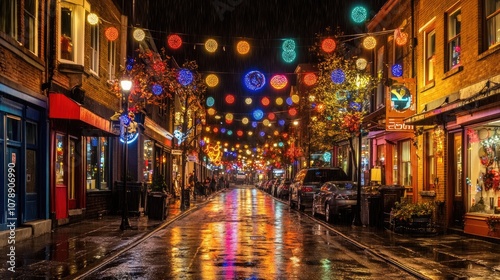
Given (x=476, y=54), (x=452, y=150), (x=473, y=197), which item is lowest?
(x=473, y=197)

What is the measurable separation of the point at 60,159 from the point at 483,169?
12.8 m

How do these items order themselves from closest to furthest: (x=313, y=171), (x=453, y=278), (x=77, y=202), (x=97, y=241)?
(x=453, y=278)
(x=97, y=241)
(x=77, y=202)
(x=313, y=171)

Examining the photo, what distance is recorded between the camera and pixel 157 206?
2256 centimetres

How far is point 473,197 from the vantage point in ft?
55.9

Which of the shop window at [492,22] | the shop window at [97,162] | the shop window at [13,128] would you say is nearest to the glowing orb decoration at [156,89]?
the shop window at [97,162]

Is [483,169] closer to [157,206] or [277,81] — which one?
[277,81]

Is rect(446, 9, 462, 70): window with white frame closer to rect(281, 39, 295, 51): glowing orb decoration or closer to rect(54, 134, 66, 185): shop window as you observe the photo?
rect(281, 39, 295, 51): glowing orb decoration

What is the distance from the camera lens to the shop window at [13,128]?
15.2m

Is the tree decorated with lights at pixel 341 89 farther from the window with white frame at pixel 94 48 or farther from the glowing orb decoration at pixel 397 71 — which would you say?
the window with white frame at pixel 94 48

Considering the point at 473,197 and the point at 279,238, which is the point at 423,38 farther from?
the point at 279,238

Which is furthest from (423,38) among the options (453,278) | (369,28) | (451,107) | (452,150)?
(453,278)

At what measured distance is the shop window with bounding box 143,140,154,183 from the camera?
3438 centimetres

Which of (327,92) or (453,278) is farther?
(327,92)

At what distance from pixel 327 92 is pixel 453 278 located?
1651 centimetres
